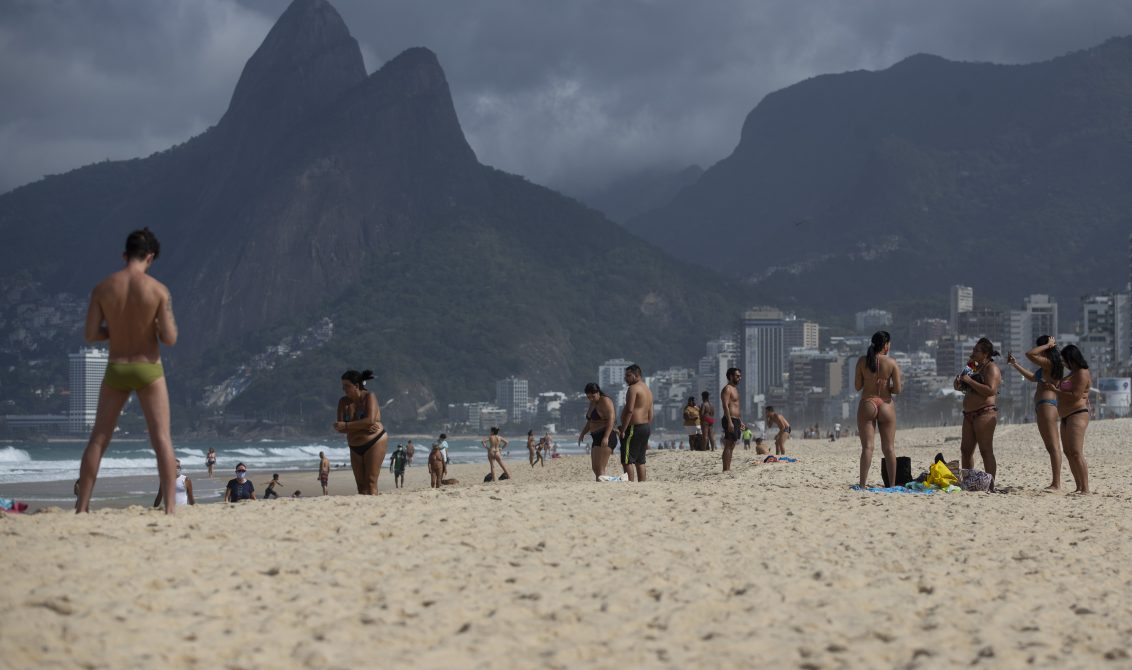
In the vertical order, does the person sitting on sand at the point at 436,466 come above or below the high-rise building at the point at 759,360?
below

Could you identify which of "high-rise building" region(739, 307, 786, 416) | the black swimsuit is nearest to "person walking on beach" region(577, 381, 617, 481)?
the black swimsuit

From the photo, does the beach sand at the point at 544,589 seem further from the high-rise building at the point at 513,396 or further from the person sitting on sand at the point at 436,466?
the high-rise building at the point at 513,396

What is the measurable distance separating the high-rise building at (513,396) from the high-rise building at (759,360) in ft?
130

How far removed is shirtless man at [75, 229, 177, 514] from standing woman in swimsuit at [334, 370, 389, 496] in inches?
132

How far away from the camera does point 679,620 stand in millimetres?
5051

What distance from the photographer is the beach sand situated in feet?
14.8

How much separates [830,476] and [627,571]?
9208 millimetres

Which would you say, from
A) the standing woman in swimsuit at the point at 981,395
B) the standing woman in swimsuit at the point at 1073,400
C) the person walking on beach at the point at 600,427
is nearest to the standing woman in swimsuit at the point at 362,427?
the person walking on beach at the point at 600,427

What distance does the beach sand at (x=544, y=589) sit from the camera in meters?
4.51

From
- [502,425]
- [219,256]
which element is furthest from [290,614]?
[219,256]

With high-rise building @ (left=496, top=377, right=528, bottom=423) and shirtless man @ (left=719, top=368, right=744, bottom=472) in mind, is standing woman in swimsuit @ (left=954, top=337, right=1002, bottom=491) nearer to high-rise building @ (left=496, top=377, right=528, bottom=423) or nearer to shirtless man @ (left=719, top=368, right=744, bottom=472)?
shirtless man @ (left=719, top=368, right=744, bottom=472)

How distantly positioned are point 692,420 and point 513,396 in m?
148

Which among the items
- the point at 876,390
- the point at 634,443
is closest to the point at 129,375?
the point at 634,443

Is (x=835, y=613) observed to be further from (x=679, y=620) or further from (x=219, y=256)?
(x=219, y=256)
